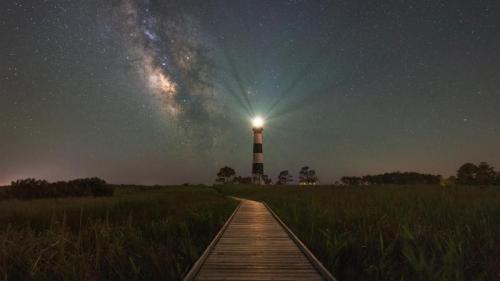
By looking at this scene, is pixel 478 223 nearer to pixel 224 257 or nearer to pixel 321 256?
pixel 321 256

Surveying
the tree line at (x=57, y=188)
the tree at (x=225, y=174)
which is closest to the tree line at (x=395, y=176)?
the tree at (x=225, y=174)

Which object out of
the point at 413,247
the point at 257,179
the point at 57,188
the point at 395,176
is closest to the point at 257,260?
the point at 413,247

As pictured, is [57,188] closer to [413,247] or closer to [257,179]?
[413,247]

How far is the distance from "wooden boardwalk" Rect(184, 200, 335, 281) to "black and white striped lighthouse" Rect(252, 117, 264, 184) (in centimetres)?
5932

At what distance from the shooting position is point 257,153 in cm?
7231

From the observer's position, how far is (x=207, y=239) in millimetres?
10711

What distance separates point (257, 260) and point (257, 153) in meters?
64.6

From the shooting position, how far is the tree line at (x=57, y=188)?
32.8m

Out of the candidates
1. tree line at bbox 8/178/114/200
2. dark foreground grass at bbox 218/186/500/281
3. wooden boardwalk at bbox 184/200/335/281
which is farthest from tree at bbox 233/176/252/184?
wooden boardwalk at bbox 184/200/335/281

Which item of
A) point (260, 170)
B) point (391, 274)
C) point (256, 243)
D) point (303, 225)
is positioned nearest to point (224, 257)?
point (256, 243)

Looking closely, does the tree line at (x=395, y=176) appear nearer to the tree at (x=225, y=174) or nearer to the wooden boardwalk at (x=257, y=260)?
the tree at (x=225, y=174)

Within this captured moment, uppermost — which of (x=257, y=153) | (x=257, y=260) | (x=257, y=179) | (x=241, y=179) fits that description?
(x=257, y=153)

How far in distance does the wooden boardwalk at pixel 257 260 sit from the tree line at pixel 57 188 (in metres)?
28.0

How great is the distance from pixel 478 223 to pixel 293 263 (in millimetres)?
5754
